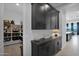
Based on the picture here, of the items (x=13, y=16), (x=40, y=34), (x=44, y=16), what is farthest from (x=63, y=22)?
(x=13, y=16)

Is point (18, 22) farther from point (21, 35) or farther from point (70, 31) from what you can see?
point (70, 31)

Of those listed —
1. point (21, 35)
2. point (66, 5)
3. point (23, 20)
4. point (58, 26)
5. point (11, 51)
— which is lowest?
point (11, 51)

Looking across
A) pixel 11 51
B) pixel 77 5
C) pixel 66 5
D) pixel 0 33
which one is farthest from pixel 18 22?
pixel 77 5

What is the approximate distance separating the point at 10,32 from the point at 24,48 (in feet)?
1.40

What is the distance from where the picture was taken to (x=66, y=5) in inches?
78.6

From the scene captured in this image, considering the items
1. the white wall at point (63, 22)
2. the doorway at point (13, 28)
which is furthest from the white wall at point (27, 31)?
the white wall at point (63, 22)

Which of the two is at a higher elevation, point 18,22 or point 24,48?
point 18,22

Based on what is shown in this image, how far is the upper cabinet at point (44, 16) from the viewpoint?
78.5 inches

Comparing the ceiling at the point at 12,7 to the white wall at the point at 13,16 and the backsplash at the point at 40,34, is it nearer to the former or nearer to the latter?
the white wall at the point at 13,16

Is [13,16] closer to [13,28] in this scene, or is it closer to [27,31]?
[13,28]

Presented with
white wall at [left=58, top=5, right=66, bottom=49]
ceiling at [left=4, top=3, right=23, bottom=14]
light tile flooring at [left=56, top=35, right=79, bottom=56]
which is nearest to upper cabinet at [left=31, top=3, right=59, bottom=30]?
white wall at [left=58, top=5, right=66, bottom=49]

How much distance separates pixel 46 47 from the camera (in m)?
2.03

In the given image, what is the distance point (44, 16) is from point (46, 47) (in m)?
0.66

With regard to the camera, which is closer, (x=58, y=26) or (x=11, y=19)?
(x=11, y=19)
